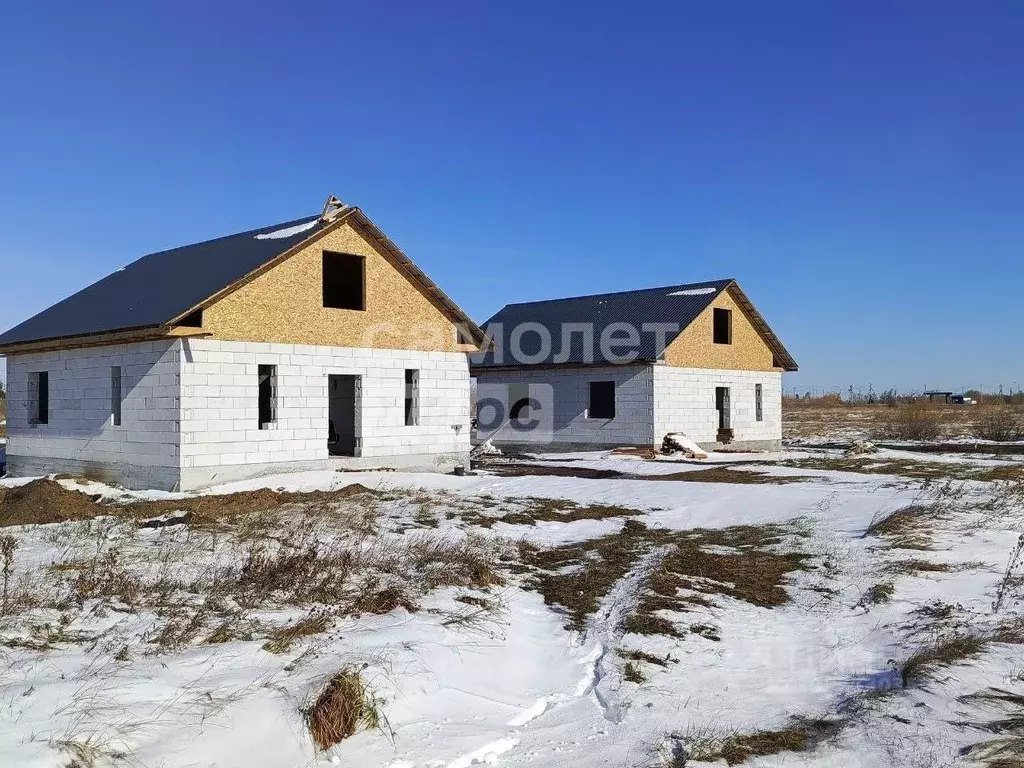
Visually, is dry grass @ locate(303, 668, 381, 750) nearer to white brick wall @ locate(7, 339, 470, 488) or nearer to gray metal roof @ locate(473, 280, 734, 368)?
white brick wall @ locate(7, 339, 470, 488)

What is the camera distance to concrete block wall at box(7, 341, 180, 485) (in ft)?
52.6

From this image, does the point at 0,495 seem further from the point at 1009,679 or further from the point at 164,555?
the point at 1009,679

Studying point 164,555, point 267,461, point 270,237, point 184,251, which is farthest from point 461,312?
point 164,555

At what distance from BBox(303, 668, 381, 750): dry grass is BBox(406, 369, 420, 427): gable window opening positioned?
14.4 metres

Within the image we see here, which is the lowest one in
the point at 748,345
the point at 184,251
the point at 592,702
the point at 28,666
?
the point at 592,702

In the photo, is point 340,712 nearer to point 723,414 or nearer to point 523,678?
point 523,678

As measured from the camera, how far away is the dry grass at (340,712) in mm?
4973

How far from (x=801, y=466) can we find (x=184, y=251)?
654 inches

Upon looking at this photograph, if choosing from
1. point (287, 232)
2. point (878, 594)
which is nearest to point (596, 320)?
point (287, 232)

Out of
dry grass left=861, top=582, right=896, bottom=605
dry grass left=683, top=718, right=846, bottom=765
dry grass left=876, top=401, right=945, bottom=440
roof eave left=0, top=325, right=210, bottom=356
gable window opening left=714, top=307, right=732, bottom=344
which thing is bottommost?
dry grass left=683, top=718, right=846, bottom=765

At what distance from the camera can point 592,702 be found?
5848mm

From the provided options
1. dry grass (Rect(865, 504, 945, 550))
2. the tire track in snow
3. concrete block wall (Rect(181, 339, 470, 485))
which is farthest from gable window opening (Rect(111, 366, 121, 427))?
dry grass (Rect(865, 504, 945, 550))

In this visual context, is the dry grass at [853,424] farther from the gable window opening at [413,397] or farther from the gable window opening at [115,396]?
the gable window opening at [115,396]

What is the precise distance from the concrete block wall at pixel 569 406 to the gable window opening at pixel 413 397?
27.9 feet
